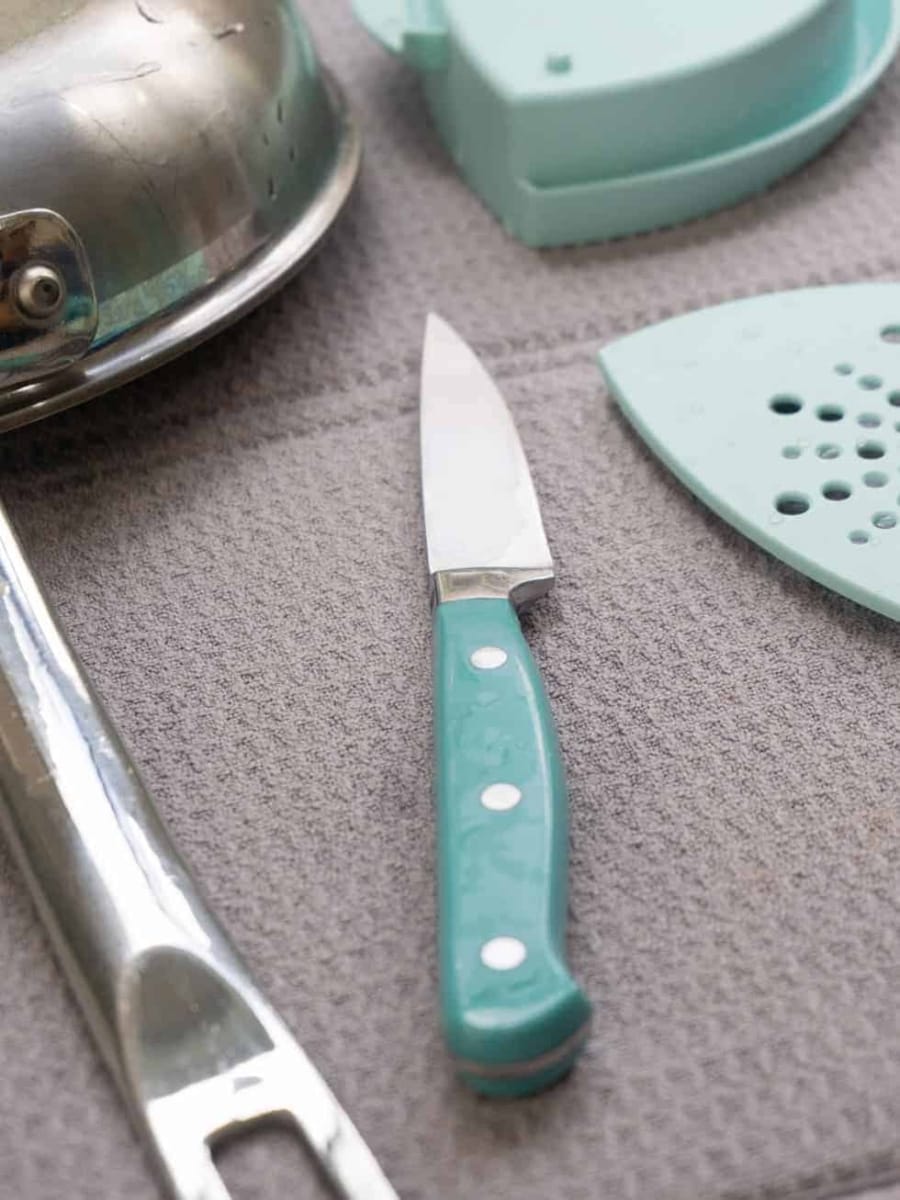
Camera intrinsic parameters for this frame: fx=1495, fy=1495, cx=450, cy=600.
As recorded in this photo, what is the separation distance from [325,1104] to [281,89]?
1.12 ft

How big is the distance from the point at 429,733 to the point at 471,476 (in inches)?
3.6

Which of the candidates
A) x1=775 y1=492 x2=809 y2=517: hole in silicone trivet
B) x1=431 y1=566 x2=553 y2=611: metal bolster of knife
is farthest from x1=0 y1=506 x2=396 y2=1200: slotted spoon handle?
x1=775 y1=492 x2=809 y2=517: hole in silicone trivet

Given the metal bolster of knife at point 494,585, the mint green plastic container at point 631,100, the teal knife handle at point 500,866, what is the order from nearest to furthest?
1. the teal knife handle at point 500,866
2. the metal bolster of knife at point 494,585
3. the mint green plastic container at point 631,100

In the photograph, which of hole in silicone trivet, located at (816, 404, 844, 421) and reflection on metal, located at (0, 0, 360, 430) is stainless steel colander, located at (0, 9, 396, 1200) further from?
hole in silicone trivet, located at (816, 404, 844, 421)

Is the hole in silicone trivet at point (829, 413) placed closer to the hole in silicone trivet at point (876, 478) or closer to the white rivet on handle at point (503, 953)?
the hole in silicone trivet at point (876, 478)

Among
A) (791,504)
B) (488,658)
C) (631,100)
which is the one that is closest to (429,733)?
(488,658)

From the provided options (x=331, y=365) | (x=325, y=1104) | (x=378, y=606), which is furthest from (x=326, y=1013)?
(x=331, y=365)

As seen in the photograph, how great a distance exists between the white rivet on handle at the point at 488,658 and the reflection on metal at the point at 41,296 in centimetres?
16

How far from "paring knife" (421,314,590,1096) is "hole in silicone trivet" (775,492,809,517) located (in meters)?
0.07

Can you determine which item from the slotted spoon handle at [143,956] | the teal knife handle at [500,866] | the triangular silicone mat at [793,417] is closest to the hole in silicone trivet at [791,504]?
the triangular silicone mat at [793,417]

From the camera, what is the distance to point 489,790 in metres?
0.36

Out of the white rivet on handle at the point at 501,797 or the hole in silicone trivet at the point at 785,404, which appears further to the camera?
the hole in silicone trivet at the point at 785,404

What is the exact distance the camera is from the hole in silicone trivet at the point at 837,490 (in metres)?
0.45

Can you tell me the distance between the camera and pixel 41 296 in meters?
0.43
